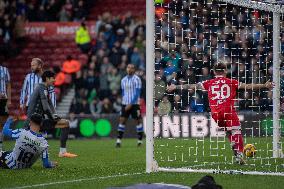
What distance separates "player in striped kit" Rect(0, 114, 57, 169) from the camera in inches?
469

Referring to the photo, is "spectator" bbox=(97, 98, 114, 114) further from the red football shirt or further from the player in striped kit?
the player in striped kit

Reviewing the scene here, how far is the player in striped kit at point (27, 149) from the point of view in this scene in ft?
39.1

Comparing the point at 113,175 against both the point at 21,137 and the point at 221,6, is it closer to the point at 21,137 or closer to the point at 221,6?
the point at 21,137

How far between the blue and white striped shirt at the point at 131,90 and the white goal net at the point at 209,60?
2.24 m

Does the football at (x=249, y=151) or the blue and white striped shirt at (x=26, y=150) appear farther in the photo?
the football at (x=249, y=151)

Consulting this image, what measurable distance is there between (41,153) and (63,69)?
52.3 feet

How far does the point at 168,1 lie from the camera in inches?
523

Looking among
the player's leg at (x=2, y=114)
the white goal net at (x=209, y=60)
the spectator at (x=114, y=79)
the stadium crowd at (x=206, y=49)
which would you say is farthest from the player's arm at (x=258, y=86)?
the spectator at (x=114, y=79)

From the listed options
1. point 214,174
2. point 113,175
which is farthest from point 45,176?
point 214,174

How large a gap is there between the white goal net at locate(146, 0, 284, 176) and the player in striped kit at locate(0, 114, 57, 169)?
1802 millimetres

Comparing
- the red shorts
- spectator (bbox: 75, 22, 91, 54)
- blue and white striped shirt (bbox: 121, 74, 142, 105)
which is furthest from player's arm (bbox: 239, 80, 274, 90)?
spectator (bbox: 75, 22, 91, 54)

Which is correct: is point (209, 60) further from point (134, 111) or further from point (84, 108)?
point (84, 108)

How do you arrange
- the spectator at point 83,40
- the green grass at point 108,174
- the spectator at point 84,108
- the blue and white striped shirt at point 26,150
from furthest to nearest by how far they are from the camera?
1. the spectator at point 83,40
2. the spectator at point 84,108
3. the blue and white striped shirt at point 26,150
4. the green grass at point 108,174

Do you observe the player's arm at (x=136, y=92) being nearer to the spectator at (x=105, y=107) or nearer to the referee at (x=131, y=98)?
the referee at (x=131, y=98)
